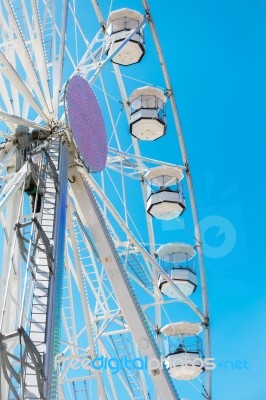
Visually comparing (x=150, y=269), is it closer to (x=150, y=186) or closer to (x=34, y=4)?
(x=150, y=186)

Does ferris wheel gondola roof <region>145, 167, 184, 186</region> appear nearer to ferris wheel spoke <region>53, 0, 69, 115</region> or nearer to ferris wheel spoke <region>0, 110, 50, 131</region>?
ferris wheel spoke <region>53, 0, 69, 115</region>

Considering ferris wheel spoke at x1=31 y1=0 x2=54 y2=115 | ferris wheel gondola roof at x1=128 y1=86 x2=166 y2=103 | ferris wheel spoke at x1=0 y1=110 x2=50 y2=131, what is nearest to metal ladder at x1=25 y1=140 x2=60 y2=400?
ferris wheel spoke at x1=0 y1=110 x2=50 y2=131

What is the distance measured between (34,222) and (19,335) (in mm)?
2489

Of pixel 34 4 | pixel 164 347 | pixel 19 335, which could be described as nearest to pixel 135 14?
pixel 34 4

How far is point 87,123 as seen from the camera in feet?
54.6

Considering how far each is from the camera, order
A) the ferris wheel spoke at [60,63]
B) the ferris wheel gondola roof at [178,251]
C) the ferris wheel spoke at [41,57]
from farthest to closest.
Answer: the ferris wheel gondola roof at [178,251] < the ferris wheel spoke at [60,63] < the ferris wheel spoke at [41,57]

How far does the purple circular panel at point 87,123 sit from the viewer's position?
15969 mm

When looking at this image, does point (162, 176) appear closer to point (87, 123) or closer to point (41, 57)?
point (87, 123)

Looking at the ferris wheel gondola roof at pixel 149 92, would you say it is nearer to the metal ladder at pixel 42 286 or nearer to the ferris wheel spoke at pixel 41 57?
the ferris wheel spoke at pixel 41 57

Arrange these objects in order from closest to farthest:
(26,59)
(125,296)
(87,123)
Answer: (26,59) → (125,296) → (87,123)

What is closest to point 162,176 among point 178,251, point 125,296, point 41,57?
point 178,251

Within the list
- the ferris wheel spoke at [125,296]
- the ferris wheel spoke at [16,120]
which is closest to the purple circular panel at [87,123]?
the ferris wheel spoke at [16,120]

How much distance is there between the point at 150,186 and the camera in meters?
20.8

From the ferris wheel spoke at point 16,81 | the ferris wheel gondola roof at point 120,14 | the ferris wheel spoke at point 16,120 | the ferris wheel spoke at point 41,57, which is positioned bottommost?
the ferris wheel spoke at point 16,120
